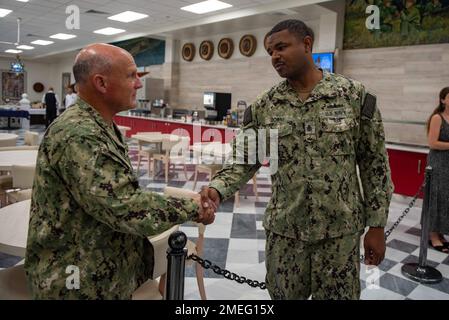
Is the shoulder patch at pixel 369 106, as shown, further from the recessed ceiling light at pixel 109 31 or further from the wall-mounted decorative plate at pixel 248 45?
the recessed ceiling light at pixel 109 31

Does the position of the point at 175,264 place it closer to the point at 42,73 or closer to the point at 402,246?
the point at 402,246

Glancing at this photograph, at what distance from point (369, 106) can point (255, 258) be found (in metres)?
2.16

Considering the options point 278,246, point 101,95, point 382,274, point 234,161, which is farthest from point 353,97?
point 382,274

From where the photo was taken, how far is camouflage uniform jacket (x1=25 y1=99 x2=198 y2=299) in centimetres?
103

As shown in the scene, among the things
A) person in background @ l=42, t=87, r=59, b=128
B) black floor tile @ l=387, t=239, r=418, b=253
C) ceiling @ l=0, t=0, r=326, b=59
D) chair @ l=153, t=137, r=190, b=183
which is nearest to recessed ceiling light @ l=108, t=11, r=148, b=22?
ceiling @ l=0, t=0, r=326, b=59

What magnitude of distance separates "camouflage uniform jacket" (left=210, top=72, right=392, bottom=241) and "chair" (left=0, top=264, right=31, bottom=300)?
1129 mm

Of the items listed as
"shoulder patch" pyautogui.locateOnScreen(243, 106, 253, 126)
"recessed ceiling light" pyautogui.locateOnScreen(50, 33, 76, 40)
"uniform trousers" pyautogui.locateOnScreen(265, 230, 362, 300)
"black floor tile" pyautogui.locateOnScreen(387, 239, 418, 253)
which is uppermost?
"recessed ceiling light" pyautogui.locateOnScreen(50, 33, 76, 40)

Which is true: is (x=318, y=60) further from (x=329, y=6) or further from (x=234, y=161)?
(x=234, y=161)

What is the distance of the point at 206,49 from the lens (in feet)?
35.0

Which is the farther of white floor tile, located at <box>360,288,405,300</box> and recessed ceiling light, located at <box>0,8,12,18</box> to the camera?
recessed ceiling light, located at <box>0,8,12,18</box>

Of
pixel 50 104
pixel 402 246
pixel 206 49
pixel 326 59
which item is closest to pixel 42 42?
pixel 50 104

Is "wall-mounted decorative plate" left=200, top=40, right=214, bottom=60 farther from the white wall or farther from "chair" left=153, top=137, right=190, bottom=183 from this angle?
the white wall

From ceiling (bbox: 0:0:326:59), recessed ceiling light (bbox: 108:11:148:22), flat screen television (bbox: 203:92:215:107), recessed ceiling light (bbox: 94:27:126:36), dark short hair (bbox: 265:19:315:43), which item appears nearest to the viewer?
dark short hair (bbox: 265:19:315:43)

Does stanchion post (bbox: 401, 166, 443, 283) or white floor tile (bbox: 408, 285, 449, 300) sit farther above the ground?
stanchion post (bbox: 401, 166, 443, 283)
